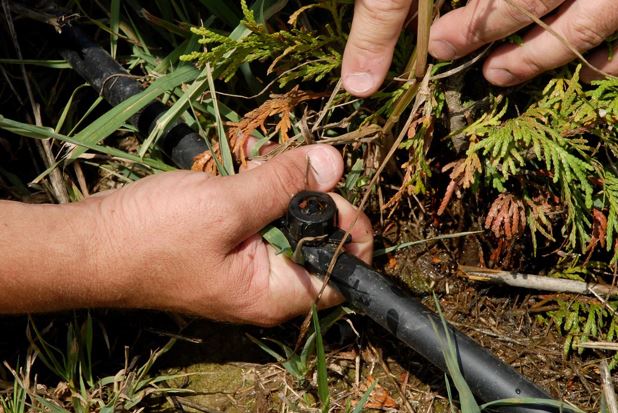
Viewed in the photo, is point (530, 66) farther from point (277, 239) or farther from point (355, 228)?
point (277, 239)

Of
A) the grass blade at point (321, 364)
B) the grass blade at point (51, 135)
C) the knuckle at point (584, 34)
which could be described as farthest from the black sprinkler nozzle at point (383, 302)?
the knuckle at point (584, 34)

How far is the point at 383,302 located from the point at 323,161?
0.52 meters

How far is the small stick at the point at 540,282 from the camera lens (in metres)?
2.55

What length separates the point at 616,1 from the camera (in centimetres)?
192

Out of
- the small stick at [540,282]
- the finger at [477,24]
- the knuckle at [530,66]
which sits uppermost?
the finger at [477,24]

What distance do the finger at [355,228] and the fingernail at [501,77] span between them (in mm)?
608

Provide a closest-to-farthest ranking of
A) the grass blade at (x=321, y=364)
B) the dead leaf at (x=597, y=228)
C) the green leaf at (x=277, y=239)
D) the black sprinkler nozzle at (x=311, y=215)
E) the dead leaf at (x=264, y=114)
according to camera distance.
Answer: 1. the grass blade at (x=321, y=364)
2. the black sprinkler nozzle at (x=311, y=215)
3. the green leaf at (x=277, y=239)
4. the dead leaf at (x=597, y=228)
5. the dead leaf at (x=264, y=114)

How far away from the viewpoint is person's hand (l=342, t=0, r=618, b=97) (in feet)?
6.41

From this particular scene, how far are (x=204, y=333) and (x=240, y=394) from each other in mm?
289

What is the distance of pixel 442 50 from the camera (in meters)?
2.14

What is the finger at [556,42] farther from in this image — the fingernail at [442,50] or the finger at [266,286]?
the finger at [266,286]

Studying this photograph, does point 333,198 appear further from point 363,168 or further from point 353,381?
point 353,381

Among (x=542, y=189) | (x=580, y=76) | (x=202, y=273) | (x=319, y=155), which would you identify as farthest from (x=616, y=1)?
(x=202, y=273)

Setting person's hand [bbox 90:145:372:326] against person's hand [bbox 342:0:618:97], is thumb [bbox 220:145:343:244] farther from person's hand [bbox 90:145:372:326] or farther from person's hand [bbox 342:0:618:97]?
person's hand [bbox 342:0:618:97]
